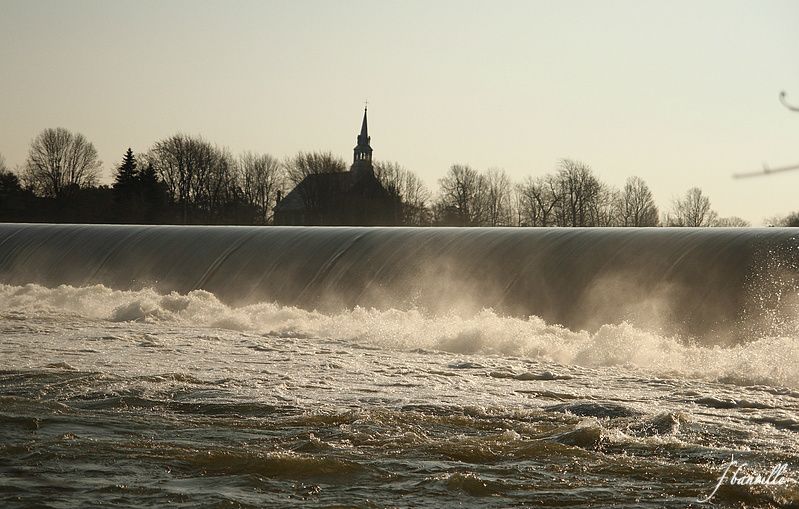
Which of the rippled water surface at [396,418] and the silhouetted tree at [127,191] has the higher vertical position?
the silhouetted tree at [127,191]

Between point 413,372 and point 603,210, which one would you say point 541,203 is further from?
point 413,372

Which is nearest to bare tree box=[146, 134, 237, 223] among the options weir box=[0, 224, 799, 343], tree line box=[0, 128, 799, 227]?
tree line box=[0, 128, 799, 227]

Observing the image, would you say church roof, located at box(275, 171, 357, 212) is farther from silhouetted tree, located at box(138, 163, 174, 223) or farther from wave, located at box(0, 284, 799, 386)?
wave, located at box(0, 284, 799, 386)

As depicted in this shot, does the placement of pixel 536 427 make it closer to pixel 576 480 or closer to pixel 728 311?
pixel 576 480

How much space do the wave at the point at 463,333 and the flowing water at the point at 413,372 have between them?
0.19 feet

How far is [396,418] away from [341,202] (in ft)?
201

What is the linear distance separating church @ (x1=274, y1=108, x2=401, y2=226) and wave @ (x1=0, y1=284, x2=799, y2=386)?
43633 millimetres

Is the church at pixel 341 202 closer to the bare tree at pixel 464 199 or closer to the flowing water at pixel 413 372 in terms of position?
the bare tree at pixel 464 199

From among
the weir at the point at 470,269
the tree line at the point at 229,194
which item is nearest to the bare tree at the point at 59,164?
the tree line at the point at 229,194

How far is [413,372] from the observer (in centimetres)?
1262

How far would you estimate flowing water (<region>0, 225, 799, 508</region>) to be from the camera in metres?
7.31

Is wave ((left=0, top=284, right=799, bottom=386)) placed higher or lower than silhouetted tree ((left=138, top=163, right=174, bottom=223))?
lower

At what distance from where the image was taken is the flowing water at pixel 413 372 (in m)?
7.31

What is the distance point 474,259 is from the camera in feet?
67.7
